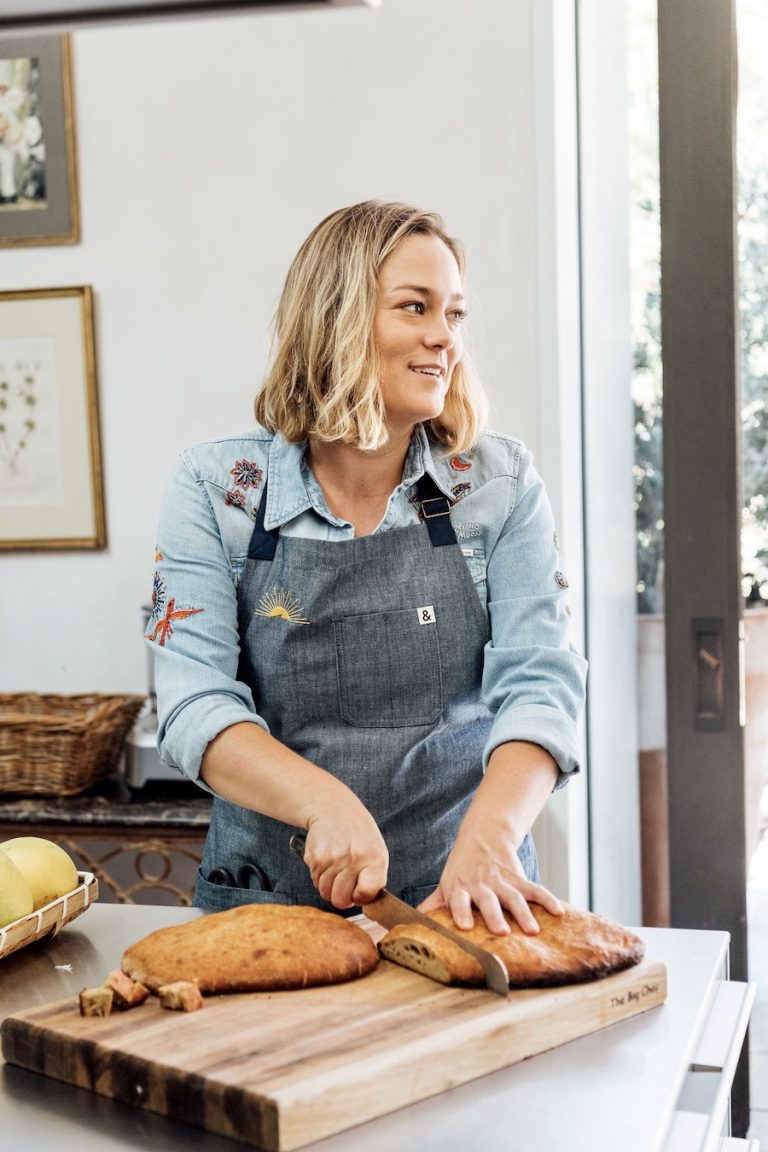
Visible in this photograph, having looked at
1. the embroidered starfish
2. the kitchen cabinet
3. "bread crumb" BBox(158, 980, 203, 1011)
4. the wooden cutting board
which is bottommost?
the kitchen cabinet

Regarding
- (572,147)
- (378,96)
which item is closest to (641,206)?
(572,147)

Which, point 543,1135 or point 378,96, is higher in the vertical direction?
point 378,96

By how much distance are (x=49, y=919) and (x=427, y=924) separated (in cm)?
41

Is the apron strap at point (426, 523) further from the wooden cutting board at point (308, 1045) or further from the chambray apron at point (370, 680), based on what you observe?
the wooden cutting board at point (308, 1045)

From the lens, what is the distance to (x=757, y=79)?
106 inches

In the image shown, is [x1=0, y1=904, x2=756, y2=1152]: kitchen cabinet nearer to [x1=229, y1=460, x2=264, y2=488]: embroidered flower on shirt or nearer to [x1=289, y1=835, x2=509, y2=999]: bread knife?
[x1=289, y1=835, x2=509, y2=999]: bread knife

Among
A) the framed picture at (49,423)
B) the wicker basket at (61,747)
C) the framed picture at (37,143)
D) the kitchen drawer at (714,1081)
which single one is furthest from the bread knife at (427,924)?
the framed picture at (37,143)

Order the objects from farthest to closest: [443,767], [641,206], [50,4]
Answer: [641,206] < [443,767] < [50,4]

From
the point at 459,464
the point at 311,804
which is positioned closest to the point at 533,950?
the point at 311,804

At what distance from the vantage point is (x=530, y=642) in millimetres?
1630

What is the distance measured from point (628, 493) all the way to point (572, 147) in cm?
77

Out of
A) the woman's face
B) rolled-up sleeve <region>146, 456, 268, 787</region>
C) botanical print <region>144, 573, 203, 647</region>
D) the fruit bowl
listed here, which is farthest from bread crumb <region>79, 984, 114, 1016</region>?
the woman's face

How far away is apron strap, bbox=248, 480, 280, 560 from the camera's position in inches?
66.0

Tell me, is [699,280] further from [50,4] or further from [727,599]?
[50,4]
